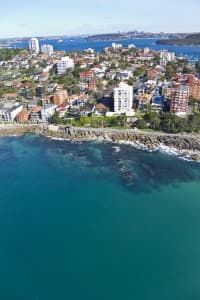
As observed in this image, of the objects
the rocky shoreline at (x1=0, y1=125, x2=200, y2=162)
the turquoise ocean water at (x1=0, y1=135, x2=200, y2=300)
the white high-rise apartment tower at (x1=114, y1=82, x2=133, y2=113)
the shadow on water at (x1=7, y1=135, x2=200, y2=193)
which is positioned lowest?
the turquoise ocean water at (x1=0, y1=135, x2=200, y2=300)

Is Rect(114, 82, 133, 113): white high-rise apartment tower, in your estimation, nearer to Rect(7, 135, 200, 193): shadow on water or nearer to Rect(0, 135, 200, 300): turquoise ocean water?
Rect(7, 135, 200, 193): shadow on water

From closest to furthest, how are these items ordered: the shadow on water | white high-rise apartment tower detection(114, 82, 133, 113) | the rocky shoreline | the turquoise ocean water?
the turquoise ocean water, the shadow on water, the rocky shoreline, white high-rise apartment tower detection(114, 82, 133, 113)

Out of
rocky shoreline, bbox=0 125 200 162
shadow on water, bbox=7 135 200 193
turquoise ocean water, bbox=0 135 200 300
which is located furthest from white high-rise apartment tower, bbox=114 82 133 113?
turquoise ocean water, bbox=0 135 200 300

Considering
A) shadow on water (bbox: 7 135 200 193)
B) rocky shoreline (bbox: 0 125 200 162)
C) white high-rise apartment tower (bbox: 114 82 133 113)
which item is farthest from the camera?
white high-rise apartment tower (bbox: 114 82 133 113)

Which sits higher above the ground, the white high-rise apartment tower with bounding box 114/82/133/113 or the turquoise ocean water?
the white high-rise apartment tower with bounding box 114/82/133/113

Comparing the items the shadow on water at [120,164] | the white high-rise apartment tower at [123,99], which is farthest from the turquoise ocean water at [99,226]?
the white high-rise apartment tower at [123,99]

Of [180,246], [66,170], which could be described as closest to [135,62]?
[66,170]

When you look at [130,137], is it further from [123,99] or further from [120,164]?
[123,99]
